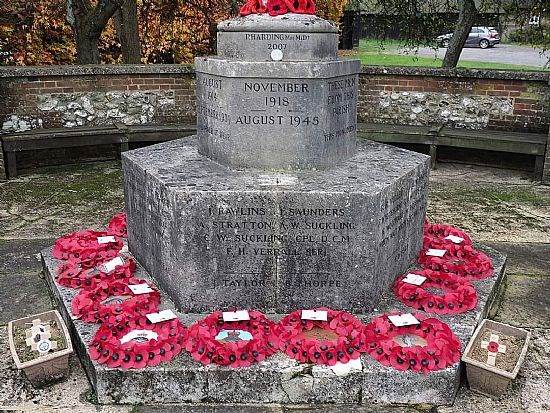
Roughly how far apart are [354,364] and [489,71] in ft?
20.4

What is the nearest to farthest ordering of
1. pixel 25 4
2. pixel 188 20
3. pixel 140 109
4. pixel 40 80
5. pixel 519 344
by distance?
pixel 519 344
pixel 40 80
pixel 140 109
pixel 25 4
pixel 188 20

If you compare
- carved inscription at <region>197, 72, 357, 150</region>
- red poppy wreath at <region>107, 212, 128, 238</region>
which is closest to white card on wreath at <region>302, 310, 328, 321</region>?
carved inscription at <region>197, 72, 357, 150</region>

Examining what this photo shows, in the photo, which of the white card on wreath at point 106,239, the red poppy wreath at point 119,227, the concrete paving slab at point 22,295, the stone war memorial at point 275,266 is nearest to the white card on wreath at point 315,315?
the stone war memorial at point 275,266

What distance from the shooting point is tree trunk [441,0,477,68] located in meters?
10.0

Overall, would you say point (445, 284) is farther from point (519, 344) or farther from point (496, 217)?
point (496, 217)

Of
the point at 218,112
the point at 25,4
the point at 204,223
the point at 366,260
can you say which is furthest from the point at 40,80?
the point at 366,260

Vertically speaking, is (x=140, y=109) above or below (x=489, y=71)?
below

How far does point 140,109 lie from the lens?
867 cm

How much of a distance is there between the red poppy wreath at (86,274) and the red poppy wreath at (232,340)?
943 mm

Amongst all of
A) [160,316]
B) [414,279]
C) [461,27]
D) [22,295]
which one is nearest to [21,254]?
[22,295]

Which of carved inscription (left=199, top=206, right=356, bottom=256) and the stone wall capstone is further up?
the stone wall capstone

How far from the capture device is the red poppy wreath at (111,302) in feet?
12.2

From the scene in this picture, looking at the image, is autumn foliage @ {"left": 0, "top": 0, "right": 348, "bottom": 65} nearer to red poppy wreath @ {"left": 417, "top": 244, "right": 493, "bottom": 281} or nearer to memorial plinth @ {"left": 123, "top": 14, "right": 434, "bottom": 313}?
memorial plinth @ {"left": 123, "top": 14, "right": 434, "bottom": 313}

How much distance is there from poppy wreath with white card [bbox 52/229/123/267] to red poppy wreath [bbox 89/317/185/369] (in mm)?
1101
